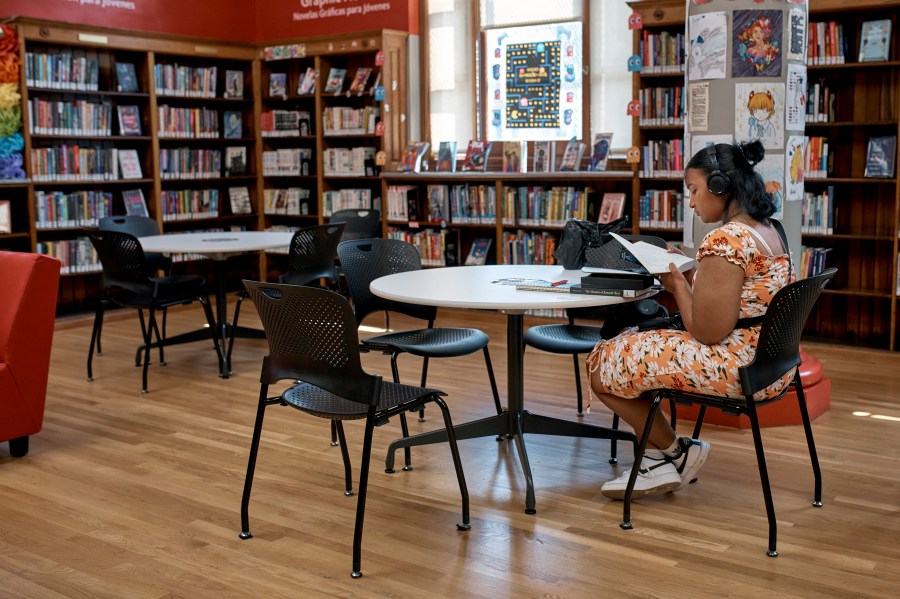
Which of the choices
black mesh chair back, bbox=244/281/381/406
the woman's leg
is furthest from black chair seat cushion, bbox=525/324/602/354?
black mesh chair back, bbox=244/281/381/406

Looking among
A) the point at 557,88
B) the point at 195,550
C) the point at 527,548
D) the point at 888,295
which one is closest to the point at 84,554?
the point at 195,550

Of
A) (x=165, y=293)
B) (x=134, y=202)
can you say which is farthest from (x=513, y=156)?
(x=134, y=202)

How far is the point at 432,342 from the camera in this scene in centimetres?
382

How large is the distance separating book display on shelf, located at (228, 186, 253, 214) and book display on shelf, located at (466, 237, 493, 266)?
233 centimetres

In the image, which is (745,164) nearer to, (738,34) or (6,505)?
(738,34)

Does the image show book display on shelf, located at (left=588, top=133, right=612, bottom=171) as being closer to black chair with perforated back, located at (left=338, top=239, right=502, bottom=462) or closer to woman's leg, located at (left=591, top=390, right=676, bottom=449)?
black chair with perforated back, located at (left=338, top=239, right=502, bottom=462)

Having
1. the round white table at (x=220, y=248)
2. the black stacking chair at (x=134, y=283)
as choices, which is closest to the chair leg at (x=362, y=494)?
the black stacking chair at (x=134, y=283)

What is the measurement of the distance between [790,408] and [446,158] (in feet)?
12.7

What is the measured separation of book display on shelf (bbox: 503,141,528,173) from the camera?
7176 millimetres

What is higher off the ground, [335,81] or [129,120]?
[335,81]

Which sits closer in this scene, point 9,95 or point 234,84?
point 9,95

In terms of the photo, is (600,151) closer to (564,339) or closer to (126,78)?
(564,339)

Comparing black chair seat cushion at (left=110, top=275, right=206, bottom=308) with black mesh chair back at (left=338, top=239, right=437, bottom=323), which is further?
black chair seat cushion at (left=110, top=275, right=206, bottom=308)

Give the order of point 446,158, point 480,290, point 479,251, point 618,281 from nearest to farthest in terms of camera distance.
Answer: point 618,281 < point 480,290 < point 479,251 < point 446,158
